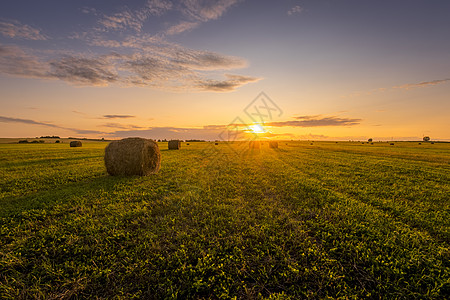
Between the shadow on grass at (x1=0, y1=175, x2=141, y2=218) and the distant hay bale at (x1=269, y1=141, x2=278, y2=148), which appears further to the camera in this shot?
the distant hay bale at (x1=269, y1=141, x2=278, y2=148)

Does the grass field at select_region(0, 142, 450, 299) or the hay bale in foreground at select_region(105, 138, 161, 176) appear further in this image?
the hay bale in foreground at select_region(105, 138, 161, 176)

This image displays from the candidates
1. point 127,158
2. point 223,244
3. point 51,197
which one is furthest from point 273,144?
point 223,244

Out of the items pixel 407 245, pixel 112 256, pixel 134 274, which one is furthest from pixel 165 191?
pixel 407 245

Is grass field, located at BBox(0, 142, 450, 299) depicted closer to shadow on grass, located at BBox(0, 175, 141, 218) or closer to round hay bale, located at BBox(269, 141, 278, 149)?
shadow on grass, located at BBox(0, 175, 141, 218)

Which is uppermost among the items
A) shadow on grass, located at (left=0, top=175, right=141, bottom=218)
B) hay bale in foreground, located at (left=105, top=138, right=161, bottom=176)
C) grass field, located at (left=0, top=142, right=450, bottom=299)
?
hay bale in foreground, located at (left=105, top=138, right=161, bottom=176)

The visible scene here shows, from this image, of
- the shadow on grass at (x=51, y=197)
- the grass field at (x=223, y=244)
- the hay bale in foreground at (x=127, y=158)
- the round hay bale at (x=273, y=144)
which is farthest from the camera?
the round hay bale at (x=273, y=144)

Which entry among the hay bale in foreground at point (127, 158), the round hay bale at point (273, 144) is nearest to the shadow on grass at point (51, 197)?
the hay bale in foreground at point (127, 158)

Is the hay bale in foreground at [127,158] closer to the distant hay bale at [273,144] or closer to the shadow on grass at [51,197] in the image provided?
the shadow on grass at [51,197]

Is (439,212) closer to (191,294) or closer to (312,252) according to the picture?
(312,252)

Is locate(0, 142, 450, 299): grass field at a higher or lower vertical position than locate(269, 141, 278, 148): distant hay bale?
lower

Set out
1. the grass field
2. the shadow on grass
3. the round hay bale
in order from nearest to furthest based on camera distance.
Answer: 1. the grass field
2. the shadow on grass
3. the round hay bale

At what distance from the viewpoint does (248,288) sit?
3375 millimetres

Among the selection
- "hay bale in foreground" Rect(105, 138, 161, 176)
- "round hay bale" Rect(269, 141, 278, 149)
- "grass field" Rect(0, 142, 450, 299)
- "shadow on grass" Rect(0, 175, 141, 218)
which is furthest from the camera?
"round hay bale" Rect(269, 141, 278, 149)

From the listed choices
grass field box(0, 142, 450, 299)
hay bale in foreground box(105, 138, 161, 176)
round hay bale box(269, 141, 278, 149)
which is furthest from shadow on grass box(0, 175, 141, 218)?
round hay bale box(269, 141, 278, 149)
